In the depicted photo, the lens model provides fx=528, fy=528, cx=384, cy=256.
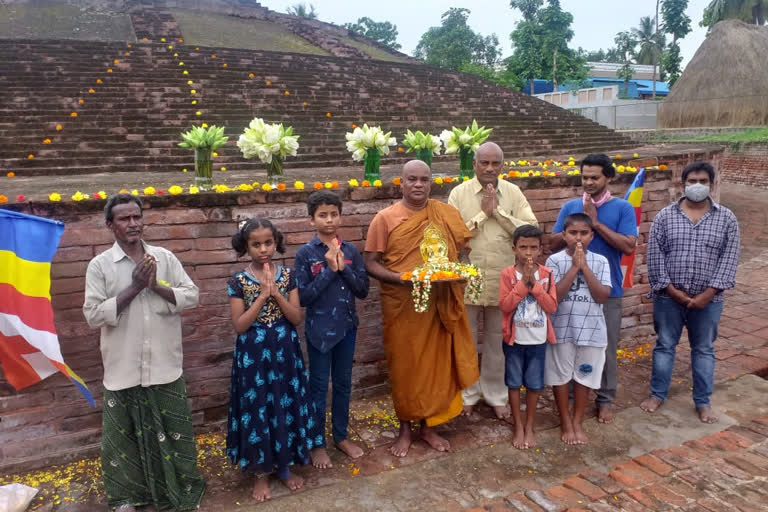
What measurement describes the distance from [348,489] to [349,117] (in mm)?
8482

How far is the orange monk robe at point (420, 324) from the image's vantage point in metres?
2.97

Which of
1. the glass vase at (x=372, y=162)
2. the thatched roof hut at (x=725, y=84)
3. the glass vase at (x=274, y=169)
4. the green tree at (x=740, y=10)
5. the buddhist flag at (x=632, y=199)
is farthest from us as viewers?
the green tree at (x=740, y=10)

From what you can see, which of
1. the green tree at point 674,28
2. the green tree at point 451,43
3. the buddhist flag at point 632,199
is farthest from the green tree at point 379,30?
the buddhist flag at point 632,199

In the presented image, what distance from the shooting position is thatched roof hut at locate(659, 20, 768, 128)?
19250 millimetres

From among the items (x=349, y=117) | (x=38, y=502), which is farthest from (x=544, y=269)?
(x=349, y=117)

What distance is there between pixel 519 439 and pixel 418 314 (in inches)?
38.5

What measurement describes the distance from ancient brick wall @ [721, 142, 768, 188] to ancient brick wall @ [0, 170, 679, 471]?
14.6 meters

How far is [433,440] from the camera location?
3.10m

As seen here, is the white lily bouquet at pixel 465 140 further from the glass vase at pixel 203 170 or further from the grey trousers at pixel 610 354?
the glass vase at pixel 203 170

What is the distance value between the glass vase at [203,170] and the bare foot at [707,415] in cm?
347

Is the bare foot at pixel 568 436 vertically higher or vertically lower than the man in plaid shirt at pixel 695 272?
lower

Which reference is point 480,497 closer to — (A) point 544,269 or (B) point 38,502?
(A) point 544,269

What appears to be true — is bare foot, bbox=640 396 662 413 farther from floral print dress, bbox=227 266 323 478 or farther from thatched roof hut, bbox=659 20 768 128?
thatched roof hut, bbox=659 20 768 128

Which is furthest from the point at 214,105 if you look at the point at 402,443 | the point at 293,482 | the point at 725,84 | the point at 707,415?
the point at 725,84
